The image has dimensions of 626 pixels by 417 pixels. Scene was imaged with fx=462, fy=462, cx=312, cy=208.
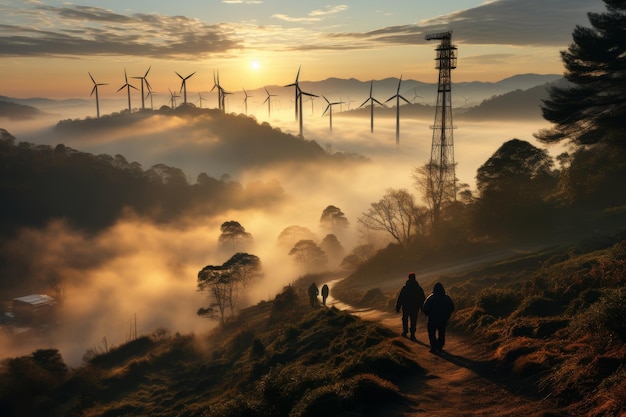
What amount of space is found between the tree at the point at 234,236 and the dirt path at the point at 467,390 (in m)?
102

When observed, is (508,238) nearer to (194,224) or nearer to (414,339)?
(414,339)

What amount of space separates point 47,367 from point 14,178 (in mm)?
133362

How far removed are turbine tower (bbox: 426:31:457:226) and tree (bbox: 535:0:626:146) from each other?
109 feet

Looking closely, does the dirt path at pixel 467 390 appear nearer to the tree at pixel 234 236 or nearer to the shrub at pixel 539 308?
the shrub at pixel 539 308

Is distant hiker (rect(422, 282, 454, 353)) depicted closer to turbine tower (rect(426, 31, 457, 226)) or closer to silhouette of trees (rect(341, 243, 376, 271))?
turbine tower (rect(426, 31, 457, 226))

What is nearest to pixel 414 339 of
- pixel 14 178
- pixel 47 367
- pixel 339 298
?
pixel 339 298

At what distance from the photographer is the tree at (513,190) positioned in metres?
58.9

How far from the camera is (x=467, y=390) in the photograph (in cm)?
1319

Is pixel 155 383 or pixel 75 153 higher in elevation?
pixel 75 153

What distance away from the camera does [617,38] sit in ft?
82.3

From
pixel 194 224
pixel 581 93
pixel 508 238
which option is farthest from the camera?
pixel 194 224

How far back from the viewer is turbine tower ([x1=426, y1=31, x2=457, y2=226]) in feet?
197

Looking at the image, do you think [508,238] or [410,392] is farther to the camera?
[508,238]

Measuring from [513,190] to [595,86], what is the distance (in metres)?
35.8
